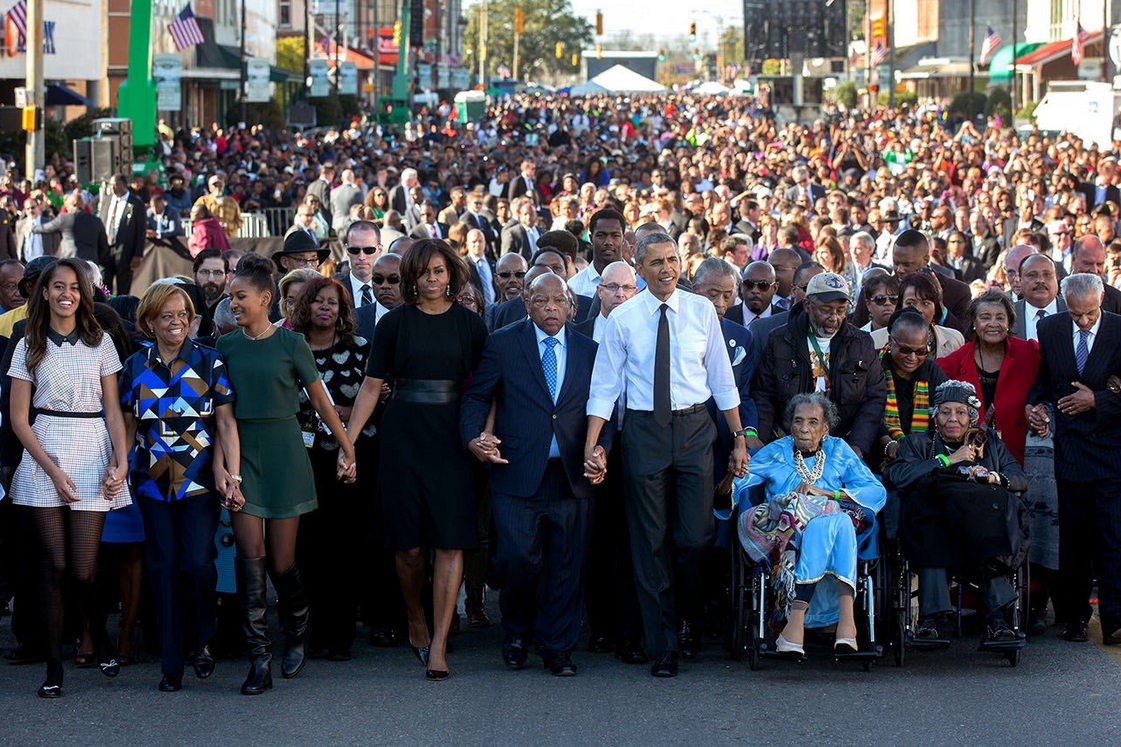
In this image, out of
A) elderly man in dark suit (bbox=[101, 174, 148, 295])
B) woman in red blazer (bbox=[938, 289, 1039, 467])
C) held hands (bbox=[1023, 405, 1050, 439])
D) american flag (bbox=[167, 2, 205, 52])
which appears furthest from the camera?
american flag (bbox=[167, 2, 205, 52])

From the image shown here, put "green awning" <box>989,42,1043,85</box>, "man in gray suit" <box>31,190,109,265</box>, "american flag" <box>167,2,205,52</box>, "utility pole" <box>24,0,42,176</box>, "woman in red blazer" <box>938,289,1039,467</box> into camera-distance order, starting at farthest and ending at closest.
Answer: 1. "green awning" <box>989,42,1043,85</box>
2. "american flag" <box>167,2,205,52</box>
3. "utility pole" <box>24,0,42,176</box>
4. "man in gray suit" <box>31,190,109,265</box>
5. "woman in red blazer" <box>938,289,1039,467</box>

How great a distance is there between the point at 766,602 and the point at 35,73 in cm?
1978

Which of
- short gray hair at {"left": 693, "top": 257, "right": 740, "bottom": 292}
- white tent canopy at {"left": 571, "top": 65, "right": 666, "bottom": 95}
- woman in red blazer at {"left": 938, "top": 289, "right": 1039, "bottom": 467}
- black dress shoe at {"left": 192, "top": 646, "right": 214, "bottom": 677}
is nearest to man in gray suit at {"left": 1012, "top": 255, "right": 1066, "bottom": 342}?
woman in red blazer at {"left": 938, "top": 289, "right": 1039, "bottom": 467}

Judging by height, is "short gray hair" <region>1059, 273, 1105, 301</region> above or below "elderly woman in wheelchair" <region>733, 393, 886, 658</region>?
above

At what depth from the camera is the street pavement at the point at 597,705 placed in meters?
7.07

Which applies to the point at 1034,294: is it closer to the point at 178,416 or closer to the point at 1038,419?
the point at 1038,419

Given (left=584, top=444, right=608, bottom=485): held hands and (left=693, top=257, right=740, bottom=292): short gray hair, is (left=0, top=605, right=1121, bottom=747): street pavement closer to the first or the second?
(left=584, top=444, right=608, bottom=485): held hands

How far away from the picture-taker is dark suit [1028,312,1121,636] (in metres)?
8.87

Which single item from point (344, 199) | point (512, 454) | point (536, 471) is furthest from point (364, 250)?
point (344, 199)

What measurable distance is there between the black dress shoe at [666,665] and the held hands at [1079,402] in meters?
2.38

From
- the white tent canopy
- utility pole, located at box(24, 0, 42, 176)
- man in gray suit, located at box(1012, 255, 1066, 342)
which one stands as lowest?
man in gray suit, located at box(1012, 255, 1066, 342)

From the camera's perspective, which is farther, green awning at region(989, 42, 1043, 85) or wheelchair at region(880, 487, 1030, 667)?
green awning at region(989, 42, 1043, 85)

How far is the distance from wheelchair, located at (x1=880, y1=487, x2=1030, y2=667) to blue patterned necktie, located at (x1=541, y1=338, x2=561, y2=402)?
1618 mm

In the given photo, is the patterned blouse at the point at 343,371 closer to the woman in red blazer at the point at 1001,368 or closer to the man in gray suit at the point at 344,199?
the woman in red blazer at the point at 1001,368
